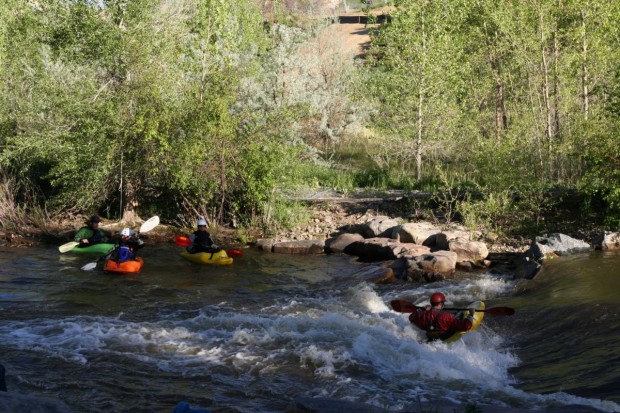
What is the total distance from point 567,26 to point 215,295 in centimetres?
1361

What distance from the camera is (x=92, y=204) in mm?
18453

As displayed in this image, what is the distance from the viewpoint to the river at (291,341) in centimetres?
789

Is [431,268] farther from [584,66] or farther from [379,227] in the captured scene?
[584,66]

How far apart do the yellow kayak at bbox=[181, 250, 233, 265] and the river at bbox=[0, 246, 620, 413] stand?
856mm

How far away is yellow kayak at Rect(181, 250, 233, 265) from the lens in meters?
15.2

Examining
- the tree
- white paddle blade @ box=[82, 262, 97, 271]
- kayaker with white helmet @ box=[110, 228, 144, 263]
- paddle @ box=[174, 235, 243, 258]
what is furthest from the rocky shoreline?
the tree

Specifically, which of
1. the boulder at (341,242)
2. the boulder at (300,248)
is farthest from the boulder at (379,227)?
the boulder at (300,248)

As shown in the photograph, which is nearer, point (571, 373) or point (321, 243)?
point (571, 373)

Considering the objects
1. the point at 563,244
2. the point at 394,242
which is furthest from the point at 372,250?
the point at 563,244

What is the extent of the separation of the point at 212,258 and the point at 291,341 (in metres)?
5.81

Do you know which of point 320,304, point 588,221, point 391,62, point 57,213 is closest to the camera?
point 320,304

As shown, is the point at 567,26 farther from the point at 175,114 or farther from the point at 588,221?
the point at 175,114

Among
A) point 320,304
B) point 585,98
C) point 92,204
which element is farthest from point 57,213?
point 585,98

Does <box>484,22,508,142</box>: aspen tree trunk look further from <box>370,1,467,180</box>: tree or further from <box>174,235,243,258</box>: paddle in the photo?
<box>174,235,243,258</box>: paddle
